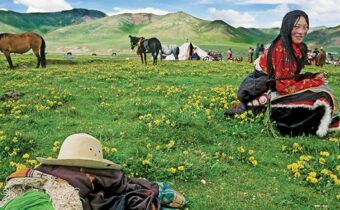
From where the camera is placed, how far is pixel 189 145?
8.34 meters

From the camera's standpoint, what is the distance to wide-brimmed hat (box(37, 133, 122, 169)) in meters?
4.61

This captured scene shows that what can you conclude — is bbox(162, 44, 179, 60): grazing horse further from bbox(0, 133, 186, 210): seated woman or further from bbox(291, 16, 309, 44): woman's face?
bbox(0, 133, 186, 210): seated woman

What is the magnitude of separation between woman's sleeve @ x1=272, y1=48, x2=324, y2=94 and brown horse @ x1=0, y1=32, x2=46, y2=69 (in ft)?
63.1

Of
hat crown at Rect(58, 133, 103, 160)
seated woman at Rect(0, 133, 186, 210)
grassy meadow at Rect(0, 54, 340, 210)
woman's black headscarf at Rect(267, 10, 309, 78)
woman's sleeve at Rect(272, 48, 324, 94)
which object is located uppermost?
woman's black headscarf at Rect(267, 10, 309, 78)

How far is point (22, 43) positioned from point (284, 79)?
21279 millimetres

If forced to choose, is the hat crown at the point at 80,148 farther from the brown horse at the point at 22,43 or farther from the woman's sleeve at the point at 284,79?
the brown horse at the point at 22,43

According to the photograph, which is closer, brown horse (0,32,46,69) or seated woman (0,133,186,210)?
seated woman (0,133,186,210)

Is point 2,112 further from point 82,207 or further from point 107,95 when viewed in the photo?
point 82,207

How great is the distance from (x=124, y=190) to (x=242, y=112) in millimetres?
5493

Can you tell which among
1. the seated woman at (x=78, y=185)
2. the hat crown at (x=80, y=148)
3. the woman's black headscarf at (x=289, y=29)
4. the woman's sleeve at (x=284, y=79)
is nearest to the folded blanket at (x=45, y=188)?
the seated woman at (x=78, y=185)

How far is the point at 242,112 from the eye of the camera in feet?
33.0

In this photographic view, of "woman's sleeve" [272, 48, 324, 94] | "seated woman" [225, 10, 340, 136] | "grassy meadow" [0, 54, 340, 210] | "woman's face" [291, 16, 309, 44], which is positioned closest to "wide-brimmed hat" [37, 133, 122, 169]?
"grassy meadow" [0, 54, 340, 210]

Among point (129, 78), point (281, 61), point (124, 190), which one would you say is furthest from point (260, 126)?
point (129, 78)

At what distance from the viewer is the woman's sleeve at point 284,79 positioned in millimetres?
9211
